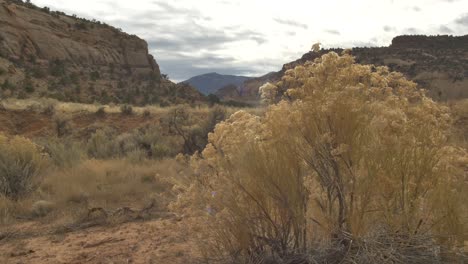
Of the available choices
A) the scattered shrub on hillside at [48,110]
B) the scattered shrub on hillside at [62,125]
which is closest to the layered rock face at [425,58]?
the scattered shrub on hillside at [62,125]

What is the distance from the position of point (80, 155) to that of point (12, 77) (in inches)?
961

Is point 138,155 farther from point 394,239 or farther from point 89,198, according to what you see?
point 394,239

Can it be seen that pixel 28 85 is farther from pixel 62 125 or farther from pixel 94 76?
pixel 62 125

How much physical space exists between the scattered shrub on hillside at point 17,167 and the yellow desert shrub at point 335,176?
21.8 ft

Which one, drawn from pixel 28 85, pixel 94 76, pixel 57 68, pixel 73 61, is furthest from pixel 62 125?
pixel 73 61

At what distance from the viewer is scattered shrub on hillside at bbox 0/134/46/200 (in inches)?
388

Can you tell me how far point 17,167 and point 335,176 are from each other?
309 inches

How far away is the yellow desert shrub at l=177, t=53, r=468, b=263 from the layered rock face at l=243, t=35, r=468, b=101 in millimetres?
22622

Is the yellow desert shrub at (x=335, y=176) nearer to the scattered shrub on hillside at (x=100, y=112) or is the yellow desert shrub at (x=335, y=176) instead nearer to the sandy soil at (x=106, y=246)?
the sandy soil at (x=106, y=246)

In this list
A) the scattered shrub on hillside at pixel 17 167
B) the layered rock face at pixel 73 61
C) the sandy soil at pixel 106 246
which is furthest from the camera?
the layered rock face at pixel 73 61

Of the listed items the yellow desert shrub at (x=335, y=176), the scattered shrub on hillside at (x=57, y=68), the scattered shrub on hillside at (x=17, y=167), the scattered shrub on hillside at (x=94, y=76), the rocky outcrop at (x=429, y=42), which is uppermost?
the rocky outcrop at (x=429, y=42)

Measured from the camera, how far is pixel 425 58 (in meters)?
45.5

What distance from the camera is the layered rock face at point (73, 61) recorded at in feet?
122

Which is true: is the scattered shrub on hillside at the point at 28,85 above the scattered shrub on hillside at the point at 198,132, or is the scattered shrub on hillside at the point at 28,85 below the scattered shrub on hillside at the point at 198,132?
above
